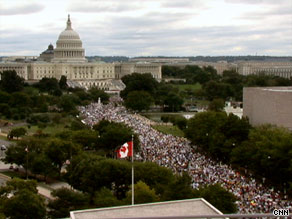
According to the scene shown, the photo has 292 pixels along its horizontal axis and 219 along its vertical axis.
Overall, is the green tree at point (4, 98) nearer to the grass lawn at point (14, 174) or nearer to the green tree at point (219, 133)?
the green tree at point (219, 133)

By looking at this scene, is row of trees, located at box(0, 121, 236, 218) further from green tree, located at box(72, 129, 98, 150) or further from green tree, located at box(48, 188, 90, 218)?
green tree, located at box(72, 129, 98, 150)

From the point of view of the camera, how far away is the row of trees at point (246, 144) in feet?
113

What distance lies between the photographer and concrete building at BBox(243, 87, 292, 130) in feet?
160

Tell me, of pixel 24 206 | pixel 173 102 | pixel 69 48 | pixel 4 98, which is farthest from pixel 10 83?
pixel 24 206

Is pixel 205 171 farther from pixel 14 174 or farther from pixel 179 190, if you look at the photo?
pixel 14 174

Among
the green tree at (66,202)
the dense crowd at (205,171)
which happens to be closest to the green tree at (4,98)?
the dense crowd at (205,171)

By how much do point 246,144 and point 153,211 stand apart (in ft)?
74.8

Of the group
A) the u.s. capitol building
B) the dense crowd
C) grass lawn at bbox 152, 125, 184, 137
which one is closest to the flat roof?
the dense crowd

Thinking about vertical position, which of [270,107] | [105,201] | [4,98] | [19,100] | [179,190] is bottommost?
[19,100]

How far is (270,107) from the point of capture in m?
50.0

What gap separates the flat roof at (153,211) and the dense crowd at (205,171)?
352 inches

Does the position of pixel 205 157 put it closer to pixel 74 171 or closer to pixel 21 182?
pixel 74 171

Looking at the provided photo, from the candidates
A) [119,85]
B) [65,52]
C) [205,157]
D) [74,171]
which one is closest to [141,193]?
[74,171]

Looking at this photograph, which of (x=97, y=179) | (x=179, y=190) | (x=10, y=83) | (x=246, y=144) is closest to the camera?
(x=179, y=190)
